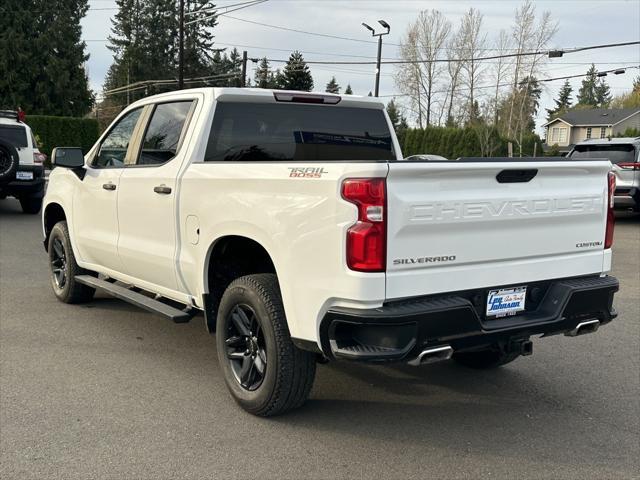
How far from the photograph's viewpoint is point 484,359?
15.6 ft

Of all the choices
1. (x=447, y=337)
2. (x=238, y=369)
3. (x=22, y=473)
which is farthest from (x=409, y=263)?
(x=22, y=473)

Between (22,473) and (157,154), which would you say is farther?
(157,154)

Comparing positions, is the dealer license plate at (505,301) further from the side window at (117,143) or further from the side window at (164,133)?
the side window at (117,143)

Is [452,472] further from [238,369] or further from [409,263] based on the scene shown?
[238,369]

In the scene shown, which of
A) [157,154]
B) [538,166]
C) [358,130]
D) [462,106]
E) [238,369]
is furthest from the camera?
[462,106]

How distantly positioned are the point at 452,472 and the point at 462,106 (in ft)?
188

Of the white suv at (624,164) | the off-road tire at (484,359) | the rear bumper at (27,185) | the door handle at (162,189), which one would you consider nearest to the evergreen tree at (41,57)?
the rear bumper at (27,185)

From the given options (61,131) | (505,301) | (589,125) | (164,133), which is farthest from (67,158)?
(589,125)

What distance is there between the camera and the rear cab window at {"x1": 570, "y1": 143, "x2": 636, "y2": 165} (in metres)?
14.5

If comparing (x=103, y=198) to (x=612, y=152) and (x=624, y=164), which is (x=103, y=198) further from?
(x=612, y=152)

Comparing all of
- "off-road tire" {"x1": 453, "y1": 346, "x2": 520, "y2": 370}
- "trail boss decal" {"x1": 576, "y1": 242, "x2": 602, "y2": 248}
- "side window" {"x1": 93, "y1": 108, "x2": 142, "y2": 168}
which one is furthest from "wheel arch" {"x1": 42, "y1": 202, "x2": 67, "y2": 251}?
"trail boss decal" {"x1": 576, "y1": 242, "x2": 602, "y2": 248}

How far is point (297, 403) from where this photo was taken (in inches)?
149

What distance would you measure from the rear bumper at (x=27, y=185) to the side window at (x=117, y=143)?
812 cm

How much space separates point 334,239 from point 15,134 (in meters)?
12.5
